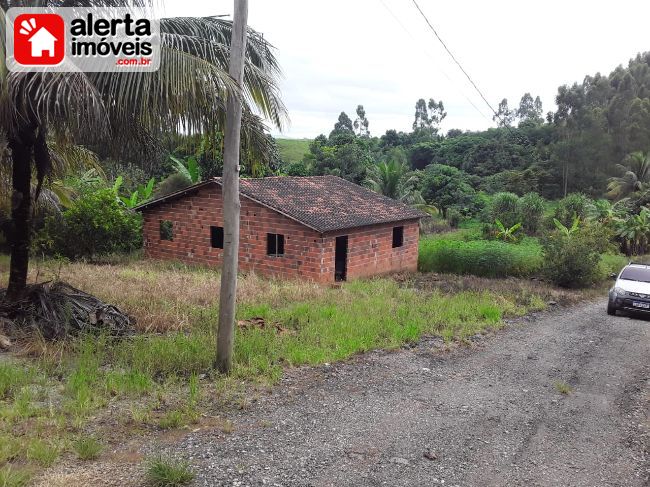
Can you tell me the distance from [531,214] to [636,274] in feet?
62.1

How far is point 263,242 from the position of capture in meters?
18.8

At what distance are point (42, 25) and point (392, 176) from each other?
25.5 metres

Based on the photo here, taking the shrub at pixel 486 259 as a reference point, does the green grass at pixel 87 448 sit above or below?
below

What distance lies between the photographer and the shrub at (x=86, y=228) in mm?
19891

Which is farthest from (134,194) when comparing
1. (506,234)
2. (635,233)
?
(635,233)

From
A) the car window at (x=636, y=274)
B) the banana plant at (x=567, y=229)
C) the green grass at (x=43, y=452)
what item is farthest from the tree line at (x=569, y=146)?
the green grass at (x=43, y=452)

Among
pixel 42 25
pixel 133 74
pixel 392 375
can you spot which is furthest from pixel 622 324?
pixel 42 25

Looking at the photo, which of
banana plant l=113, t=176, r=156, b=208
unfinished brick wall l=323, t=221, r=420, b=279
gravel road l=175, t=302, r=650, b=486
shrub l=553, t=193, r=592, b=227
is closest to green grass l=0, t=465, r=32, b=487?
gravel road l=175, t=302, r=650, b=486

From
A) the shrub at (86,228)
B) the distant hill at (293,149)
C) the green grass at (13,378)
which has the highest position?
the distant hill at (293,149)

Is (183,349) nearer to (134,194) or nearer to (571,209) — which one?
(134,194)

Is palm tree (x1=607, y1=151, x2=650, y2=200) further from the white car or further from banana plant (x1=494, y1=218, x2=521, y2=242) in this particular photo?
the white car

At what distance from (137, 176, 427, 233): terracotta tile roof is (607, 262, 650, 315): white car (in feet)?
25.9

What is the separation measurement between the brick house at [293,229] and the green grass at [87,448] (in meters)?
11.8

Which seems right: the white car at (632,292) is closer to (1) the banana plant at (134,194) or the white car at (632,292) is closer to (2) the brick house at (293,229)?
(2) the brick house at (293,229)
